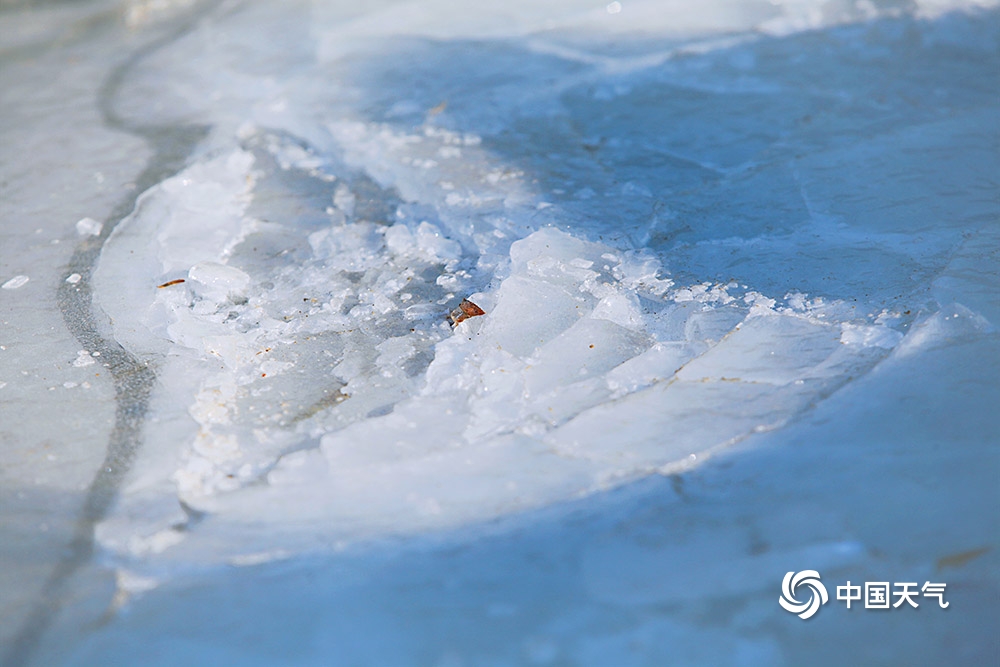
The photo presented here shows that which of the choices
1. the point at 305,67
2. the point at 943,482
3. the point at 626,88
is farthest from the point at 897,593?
the point at 305,67

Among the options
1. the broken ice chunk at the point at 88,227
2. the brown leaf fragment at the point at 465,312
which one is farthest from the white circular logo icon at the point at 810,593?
the broken ice chunk at the point at 88,227

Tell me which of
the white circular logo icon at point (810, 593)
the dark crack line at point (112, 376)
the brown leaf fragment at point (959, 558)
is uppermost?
the dark crack line at point (112, 376)

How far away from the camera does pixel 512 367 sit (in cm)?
158

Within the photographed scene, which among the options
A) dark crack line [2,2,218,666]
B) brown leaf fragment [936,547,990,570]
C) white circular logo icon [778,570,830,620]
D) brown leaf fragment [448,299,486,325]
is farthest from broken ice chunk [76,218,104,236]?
brown leaf fragment [936,547,990,570]

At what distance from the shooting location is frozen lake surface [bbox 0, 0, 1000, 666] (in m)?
1.19

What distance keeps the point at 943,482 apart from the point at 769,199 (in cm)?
102

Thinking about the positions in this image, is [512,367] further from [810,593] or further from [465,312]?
[810,593]

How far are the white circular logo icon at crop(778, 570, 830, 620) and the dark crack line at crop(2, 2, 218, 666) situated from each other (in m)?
1.05

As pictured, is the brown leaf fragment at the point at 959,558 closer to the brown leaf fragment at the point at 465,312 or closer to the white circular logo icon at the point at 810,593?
the white circular logo icon at the point at 810,593

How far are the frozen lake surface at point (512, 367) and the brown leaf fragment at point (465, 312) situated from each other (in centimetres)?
2

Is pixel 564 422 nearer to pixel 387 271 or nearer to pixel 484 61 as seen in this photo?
pixel 387 271

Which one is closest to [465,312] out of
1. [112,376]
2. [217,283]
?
[217,283]

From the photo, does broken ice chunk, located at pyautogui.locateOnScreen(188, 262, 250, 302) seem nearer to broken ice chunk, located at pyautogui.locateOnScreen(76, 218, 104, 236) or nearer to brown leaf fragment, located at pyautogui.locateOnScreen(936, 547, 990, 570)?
broken ice chunk, located at pyautogui.locateOnScreen(76, 218, 104, 236)

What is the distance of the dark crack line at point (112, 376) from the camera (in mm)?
1215
